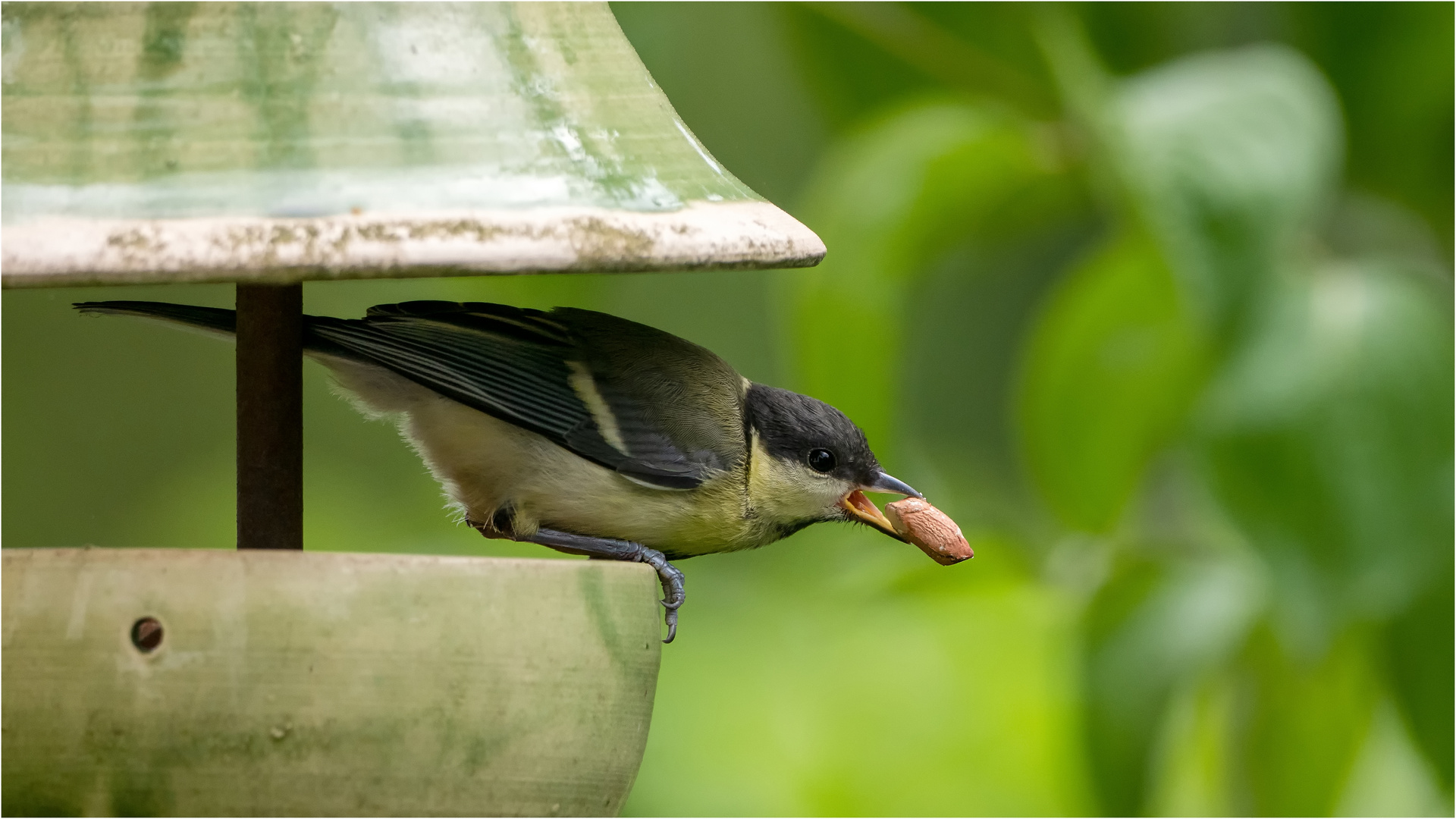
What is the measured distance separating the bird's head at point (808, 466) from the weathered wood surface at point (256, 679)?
1.03m

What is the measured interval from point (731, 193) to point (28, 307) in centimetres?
325

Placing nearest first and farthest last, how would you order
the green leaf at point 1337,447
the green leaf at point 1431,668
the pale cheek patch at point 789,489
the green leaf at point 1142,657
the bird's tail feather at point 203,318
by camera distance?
1. the bird's tail feather at point 203,318
2. the pale cheek patch at point 789,489
3. the green leaf at point 1337,447
4. the green leaf at point 1431,668
5. the green leaf at point 1142,657

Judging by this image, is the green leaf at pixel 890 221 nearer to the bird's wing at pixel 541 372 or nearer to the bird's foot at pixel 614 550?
the bird's wing at pixel 541 372

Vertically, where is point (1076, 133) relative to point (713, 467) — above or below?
above

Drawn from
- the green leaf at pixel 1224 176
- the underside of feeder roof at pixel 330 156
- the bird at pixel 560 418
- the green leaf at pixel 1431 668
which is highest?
the underside of feeder roof at pixel 330 156

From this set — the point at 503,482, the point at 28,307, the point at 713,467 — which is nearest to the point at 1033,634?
the point at 713,467

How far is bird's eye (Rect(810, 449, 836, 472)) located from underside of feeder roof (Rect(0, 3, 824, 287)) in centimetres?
97

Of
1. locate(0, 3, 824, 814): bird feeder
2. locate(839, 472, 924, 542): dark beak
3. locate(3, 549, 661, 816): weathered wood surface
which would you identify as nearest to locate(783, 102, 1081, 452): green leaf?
locate(839, 472, 924, 542): dark beak

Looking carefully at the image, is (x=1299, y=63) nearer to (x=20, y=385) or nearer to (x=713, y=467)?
(x=713, y=467)

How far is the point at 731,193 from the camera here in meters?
1.86

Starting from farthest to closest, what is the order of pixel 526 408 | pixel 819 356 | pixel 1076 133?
1. pixel 1076 133
2. pixel 819 356
3. pixel 526 408

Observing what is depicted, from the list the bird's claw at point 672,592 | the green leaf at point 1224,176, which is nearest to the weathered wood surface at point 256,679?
the bird's claw at point 672,592

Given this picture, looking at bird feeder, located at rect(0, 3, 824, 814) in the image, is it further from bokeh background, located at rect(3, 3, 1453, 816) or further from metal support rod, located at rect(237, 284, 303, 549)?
bokeh background, located at rect(3, 3, 1453, 816)

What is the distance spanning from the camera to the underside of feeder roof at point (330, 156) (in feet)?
5.05
